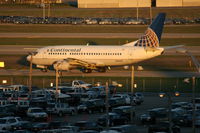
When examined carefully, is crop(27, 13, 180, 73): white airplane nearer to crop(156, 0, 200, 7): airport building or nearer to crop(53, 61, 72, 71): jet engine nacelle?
crop(53, 61, 72, 71): jet engine nacelle

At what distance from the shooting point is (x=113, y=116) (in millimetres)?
54281

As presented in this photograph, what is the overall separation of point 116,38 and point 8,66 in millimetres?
31462

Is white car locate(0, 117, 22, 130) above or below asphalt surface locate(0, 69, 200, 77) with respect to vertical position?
below

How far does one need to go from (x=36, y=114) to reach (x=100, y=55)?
30250 millimetres

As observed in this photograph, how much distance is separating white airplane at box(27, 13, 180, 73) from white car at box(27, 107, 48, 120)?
2728 cm

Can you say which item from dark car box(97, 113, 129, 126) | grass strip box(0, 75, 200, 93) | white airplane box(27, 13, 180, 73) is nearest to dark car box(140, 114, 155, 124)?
dark car box(97, 113, 129, 126)

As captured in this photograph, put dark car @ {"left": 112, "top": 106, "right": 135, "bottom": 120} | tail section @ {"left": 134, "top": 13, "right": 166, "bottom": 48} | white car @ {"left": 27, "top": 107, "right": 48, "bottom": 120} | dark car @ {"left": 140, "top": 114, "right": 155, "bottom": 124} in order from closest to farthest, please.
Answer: dark car @ {"left": 140, "top": 114, "right": 155, "bottom": 124} → white car @ {"left": 27, "top": 107, "right": 48, "bottom": 120} → dark car @ {"left": 112, "top": 106, "right": 135, "bottom": 120} → tail section @ {"left": 134, "top": 13, "right": 166, "bottom": 48}

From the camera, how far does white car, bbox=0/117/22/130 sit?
51938 millimetres

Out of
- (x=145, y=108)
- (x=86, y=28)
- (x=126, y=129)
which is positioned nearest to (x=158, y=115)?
(x=126, y=129)

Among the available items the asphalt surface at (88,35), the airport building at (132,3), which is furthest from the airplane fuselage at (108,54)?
the airport building at (132,3)

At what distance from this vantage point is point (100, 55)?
283ft

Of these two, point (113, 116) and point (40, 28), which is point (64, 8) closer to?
point (40, 28)

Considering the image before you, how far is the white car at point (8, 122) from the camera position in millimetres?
51938

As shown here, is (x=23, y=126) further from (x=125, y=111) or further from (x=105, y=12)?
(x=105, y=12)
